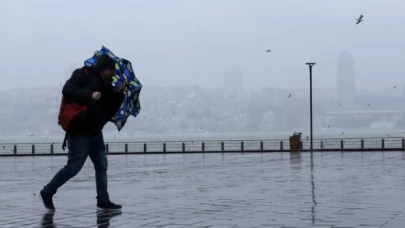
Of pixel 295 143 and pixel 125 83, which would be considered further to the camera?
pixel 295 143

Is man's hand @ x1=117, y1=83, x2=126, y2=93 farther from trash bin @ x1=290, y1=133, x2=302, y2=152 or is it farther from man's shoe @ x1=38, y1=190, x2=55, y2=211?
trash bin @ x1=290, y1=133, x2=302, y2=152

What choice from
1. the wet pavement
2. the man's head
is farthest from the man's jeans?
the man's head

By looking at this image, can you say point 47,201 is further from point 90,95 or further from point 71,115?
point 90,95

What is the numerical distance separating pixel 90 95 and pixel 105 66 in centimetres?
44

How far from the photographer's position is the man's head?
25.4ft

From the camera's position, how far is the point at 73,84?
24.9 feet

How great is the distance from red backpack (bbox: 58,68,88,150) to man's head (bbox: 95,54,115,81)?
0.44 metres

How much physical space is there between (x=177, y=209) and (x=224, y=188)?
3.21m

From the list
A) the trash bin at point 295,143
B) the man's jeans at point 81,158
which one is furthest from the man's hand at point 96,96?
the trash bin at point 295,143

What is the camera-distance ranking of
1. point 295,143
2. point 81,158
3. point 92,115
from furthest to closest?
point 295,143, point 81,158, point 92,115

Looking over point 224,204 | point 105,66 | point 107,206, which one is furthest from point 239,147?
point 105,66

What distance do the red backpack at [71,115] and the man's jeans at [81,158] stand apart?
190 millimetres

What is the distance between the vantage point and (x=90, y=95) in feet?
24.5

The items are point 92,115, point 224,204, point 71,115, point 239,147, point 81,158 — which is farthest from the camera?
point 239,147
